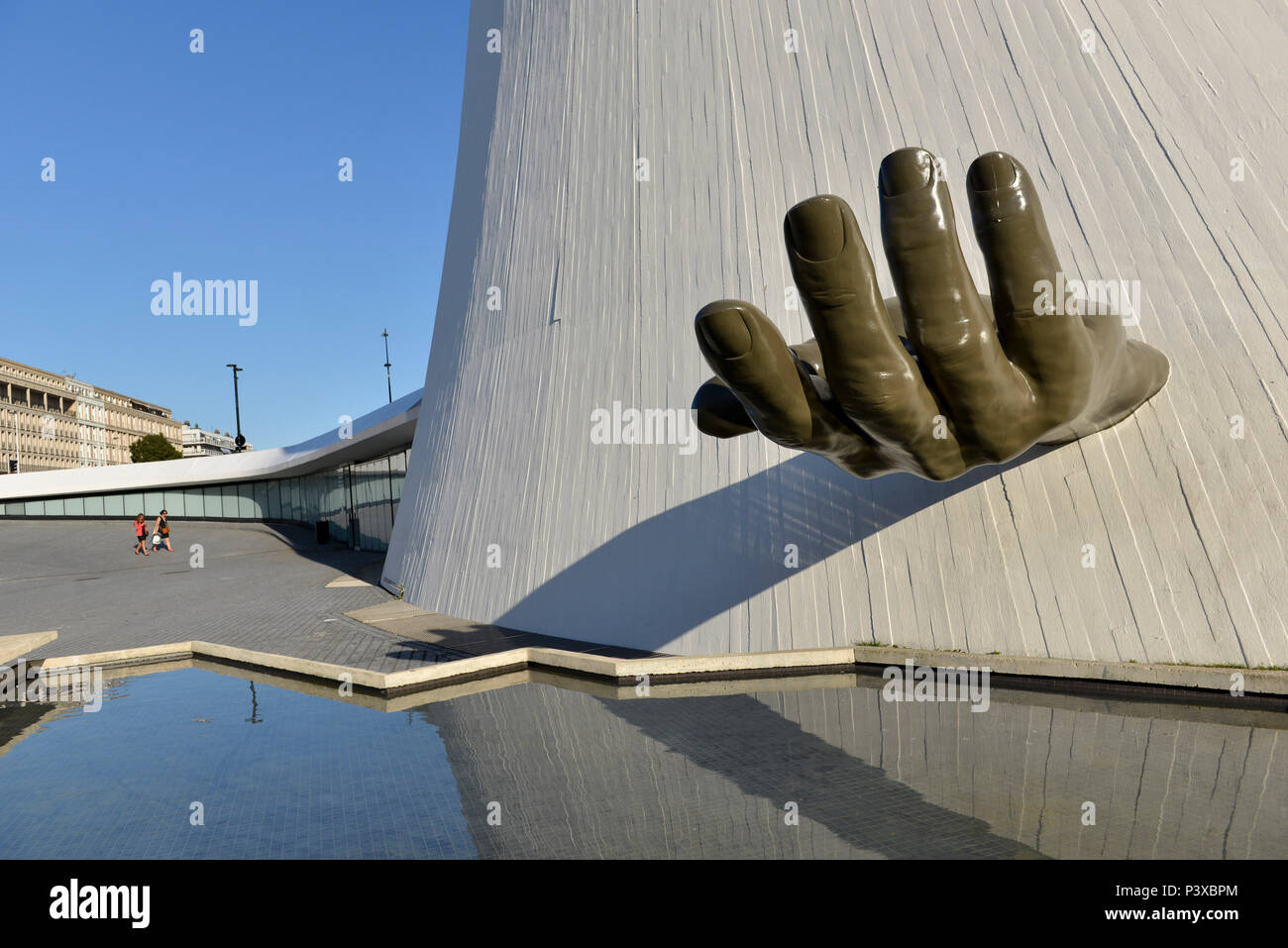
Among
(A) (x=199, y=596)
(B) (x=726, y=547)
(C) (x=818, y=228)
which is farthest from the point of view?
(A) (x=199, y=596)

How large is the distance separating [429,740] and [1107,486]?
4.91 metres

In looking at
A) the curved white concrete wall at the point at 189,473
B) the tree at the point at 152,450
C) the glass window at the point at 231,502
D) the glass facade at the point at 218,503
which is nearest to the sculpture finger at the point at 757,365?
the curved white concrete wall at the point at 189,473

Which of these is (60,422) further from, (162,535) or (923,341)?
(923,341)

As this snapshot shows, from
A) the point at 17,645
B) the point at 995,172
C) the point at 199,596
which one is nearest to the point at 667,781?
the point at 995,172

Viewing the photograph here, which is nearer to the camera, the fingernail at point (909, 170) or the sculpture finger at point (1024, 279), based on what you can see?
the fingernail at point (909, 170)

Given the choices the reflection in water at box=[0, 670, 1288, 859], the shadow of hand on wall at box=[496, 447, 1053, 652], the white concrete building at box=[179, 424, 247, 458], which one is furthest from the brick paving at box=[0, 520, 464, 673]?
the white concrete building at box=[179, 424, 247, 458]

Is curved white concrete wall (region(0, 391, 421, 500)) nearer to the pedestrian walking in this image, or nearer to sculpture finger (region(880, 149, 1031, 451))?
the pedestrian walking

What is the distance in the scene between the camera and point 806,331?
7922 mm

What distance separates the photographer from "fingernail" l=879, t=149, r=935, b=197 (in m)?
3.74

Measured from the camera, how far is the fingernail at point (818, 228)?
12.0 feet

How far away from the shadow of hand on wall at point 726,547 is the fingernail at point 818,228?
3.36 m

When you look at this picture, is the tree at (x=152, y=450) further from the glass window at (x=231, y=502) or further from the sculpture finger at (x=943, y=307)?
the sculpture finger at (x=943, y=307)

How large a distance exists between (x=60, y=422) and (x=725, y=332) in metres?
102
